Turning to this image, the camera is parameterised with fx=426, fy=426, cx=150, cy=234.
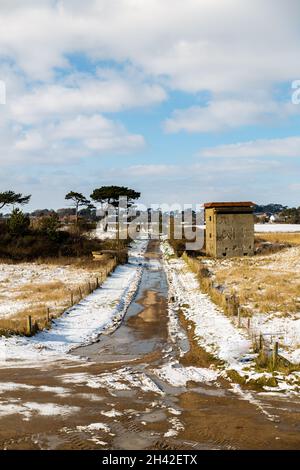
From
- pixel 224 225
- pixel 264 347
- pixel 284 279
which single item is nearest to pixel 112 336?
pixel 264 347

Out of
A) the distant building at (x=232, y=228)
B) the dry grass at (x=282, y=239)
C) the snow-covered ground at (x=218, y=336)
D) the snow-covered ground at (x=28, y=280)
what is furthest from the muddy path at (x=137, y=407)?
the dry grass at (x=282, y=239)

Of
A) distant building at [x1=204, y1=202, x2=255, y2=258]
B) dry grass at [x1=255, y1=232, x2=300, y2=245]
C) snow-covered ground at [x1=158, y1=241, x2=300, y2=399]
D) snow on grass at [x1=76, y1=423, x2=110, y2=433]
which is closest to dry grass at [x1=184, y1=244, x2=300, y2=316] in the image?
snow-covered ground at [x1=158, y1=241, x2=300, y2=399]

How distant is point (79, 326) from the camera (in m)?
19.2

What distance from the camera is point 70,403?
413 inches

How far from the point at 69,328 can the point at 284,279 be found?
17.2 metres

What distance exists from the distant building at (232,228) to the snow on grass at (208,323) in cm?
1398

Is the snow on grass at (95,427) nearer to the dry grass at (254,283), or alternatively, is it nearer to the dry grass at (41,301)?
the dry grass at (41,301)

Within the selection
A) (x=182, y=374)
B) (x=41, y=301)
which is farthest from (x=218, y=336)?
(x=41, y=301)

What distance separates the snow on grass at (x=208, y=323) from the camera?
1493 cm

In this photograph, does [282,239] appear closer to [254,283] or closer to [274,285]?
[254,283]

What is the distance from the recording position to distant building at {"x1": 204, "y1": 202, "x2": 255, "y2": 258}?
154 ft

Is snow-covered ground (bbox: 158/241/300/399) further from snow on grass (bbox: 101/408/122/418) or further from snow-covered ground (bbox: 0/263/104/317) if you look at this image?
snow-covered ground (bbox: 0/263/104/317)

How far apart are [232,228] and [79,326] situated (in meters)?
30.8
